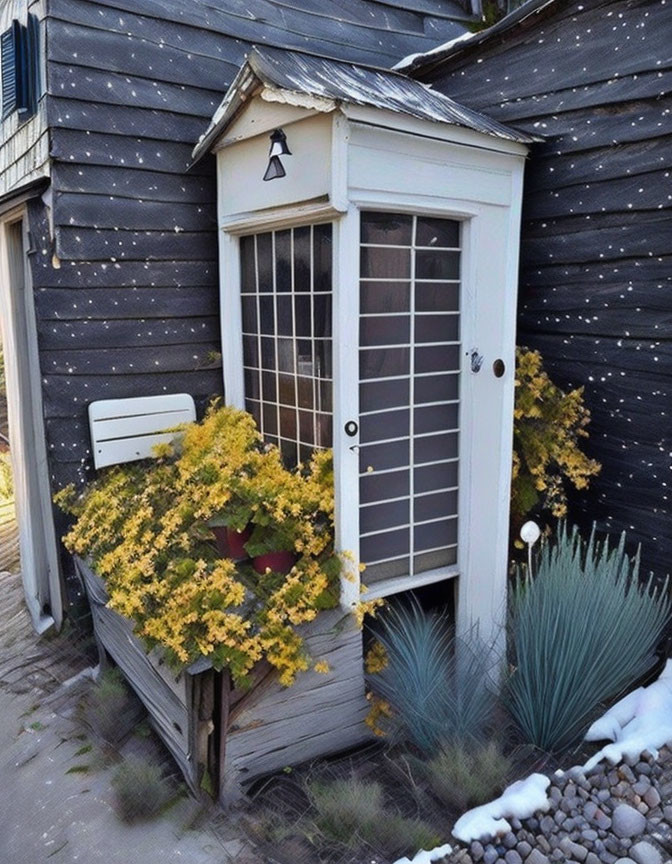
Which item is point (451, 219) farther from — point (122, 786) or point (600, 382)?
point (122, 786)

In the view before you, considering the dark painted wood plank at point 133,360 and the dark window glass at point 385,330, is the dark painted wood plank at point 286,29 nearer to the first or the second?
the dark painted wood plank at point 133,360

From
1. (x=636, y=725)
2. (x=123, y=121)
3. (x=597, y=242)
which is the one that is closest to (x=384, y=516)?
(x=636, y=725)

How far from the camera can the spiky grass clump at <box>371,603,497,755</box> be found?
310cm

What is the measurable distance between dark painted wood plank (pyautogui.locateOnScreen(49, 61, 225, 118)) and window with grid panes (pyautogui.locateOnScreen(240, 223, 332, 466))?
0.82 m

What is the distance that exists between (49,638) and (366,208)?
124 inches

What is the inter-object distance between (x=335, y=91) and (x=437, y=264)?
2.93 ft

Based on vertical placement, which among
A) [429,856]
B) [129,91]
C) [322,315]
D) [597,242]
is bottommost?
[429,856]

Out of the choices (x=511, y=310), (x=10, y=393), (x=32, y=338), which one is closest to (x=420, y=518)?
(x=511, y=310)

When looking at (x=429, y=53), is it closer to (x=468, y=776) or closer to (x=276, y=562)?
(x=276, y=562)

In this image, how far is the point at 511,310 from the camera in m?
3.47

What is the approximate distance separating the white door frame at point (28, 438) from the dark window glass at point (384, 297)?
186cm

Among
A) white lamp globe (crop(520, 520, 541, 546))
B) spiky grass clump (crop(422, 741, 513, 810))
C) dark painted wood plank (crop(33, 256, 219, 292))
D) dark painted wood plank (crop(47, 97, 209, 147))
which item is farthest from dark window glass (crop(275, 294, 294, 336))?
spiky grass clump (crop(422, 741, 513, 810))

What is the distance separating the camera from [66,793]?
3.16m

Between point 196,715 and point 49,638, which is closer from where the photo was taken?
point 196,715
